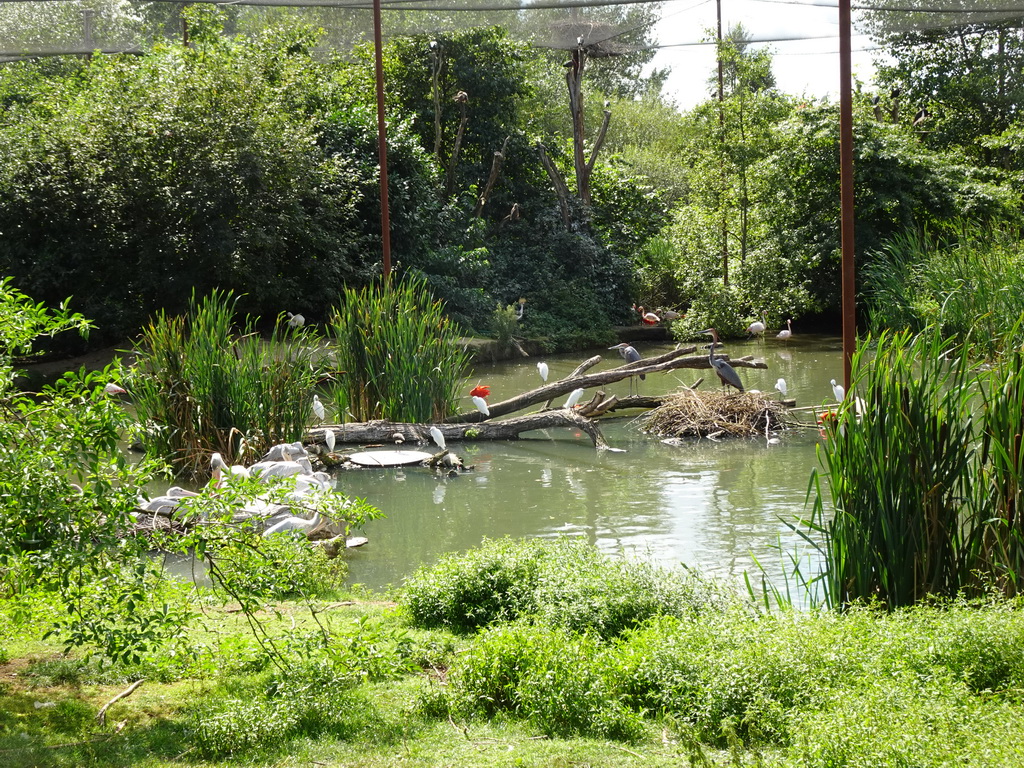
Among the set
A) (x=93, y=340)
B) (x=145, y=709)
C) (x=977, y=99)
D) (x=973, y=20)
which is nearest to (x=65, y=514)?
(x=145, y=709)

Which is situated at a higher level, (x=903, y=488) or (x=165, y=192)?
(x=165, y=192)

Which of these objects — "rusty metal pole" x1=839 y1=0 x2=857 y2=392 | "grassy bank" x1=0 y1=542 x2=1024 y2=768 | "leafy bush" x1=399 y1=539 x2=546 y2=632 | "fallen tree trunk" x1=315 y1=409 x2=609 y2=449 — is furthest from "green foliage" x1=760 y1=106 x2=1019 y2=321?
"grassy bank" x1=0 y1=542 x2=1024 y2=768

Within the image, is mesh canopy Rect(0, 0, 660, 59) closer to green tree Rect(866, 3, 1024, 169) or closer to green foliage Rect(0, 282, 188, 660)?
green tree Rect(866, 3, 1024, 169)

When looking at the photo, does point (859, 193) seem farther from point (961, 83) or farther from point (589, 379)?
point (589, 379)

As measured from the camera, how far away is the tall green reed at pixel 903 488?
398cm

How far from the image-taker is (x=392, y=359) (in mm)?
9805

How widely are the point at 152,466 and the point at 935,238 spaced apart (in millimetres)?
18210

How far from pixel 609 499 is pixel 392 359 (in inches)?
121

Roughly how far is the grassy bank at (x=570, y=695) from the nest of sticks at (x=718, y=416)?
6258 millimetres

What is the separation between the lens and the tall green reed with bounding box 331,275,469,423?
972cm

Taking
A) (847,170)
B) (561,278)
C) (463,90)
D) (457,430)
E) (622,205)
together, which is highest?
(463,90)

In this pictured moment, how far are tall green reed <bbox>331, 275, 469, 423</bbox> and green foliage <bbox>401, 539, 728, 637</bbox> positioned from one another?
A: 5038mm

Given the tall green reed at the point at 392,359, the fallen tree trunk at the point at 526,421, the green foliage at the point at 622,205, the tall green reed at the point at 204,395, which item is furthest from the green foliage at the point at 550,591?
the green foliage at the point at 622,205

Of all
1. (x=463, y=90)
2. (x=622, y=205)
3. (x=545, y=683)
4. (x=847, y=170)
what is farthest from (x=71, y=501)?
(x=622, y=205)
